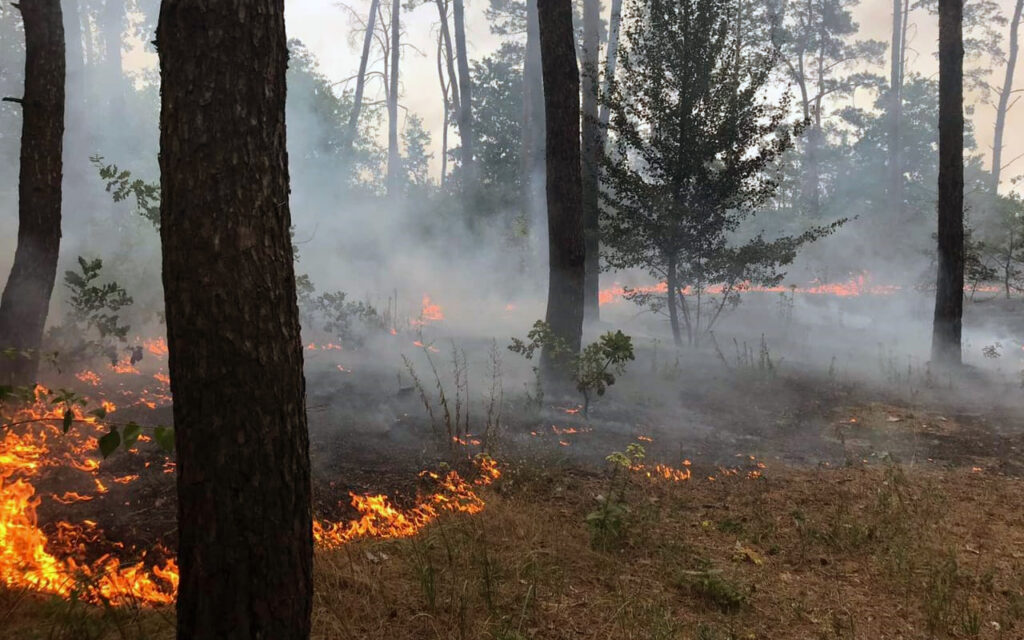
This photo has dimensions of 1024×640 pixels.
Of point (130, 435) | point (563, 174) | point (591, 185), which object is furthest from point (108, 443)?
point (591, 185)

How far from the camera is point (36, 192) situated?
544 centimetres

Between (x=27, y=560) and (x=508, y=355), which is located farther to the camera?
(x=508, y=355)

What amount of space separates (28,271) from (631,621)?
6.12 meters

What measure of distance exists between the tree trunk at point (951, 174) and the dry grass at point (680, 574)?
729 cm

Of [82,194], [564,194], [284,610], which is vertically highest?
[82,194]

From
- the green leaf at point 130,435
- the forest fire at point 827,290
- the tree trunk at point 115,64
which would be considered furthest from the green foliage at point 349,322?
the tree trunk at point 115,64

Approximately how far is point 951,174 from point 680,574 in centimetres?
1124

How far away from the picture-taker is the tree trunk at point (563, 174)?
8258 millimetres

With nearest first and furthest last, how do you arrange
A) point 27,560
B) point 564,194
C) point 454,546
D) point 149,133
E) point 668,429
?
point 27,560
point 454,546
point 668,429
point 564,194
point 149,133

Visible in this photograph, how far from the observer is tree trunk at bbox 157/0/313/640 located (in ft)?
6.70

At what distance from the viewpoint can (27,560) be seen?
3.38 m

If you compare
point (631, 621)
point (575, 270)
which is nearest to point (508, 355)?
point (575, 270)

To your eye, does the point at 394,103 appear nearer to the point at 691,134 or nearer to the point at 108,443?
the point at 691,134

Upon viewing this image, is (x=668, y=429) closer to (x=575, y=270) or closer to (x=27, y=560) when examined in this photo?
(x=575, y=270)
